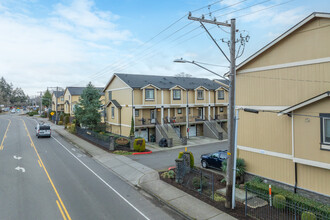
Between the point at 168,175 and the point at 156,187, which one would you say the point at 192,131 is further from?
the point at 156,187

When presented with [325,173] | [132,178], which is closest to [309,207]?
[325,173]

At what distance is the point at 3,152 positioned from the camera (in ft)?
71.6

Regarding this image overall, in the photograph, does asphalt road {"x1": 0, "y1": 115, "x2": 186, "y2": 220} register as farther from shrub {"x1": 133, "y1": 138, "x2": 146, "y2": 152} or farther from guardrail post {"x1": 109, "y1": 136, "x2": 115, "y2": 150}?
shrub {"x1": 133, "y1": 138, "x2": 146, "y2": 152}

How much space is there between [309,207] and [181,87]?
2535 centimetres

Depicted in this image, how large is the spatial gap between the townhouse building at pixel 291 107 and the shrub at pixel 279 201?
69.5 inches

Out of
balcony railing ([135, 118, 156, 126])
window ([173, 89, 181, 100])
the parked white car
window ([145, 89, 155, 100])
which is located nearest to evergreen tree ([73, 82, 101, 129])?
the parked white car

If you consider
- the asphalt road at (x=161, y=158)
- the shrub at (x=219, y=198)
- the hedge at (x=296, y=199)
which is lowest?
the asphalt road at (x=161, y=158)

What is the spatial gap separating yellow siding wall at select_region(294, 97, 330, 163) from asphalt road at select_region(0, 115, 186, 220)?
22.5 ft

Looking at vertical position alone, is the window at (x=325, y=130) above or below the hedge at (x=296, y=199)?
above

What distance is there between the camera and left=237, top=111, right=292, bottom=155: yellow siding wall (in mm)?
11719

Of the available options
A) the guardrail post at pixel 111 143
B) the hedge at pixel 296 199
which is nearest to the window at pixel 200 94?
the guardrail post at pixel 111 143

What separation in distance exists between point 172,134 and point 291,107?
65.8 feet

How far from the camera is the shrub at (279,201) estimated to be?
390 inches

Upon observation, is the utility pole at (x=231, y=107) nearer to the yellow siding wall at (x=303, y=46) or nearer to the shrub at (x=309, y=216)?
the shrub at (x=309, y=216)
